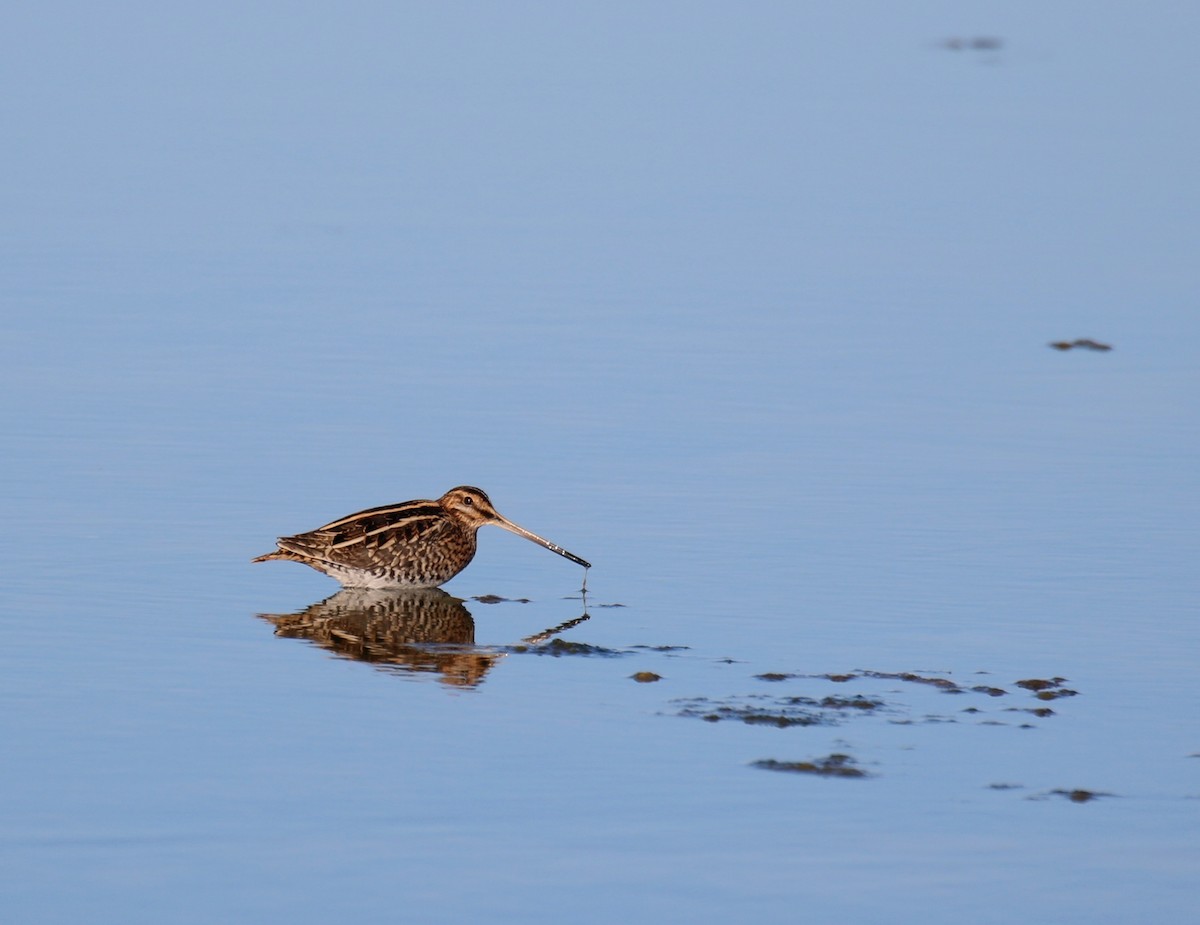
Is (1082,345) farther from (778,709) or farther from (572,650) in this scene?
(778,709)

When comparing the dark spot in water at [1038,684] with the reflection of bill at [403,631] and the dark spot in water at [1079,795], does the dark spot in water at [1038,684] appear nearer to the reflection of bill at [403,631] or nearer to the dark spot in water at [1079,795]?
the dark spot in water at [1079,795]

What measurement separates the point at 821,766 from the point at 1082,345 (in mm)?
9736

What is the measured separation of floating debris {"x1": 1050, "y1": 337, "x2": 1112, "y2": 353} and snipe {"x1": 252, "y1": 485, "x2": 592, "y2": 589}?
668cm

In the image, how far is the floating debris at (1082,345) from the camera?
1844 centimetres

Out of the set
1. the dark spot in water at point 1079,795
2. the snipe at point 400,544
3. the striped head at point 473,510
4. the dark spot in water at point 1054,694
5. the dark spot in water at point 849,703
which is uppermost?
the striped head at point 473,510

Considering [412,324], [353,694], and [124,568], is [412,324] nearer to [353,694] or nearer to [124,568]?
[124,568]

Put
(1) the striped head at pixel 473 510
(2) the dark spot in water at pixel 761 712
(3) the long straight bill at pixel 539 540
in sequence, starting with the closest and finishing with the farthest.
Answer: (2) the dark spot in water at pixel 761 712 → (3) the long straight bill at pixel 539 540 → (1) the striped head at pixel 473 510

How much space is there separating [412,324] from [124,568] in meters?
6.54

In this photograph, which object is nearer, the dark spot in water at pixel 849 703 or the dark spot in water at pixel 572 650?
the dark spot in water at pixel 849 703

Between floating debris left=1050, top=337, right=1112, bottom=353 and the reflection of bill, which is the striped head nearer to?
the reflection of bill

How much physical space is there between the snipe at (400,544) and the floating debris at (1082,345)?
6682 millimetres

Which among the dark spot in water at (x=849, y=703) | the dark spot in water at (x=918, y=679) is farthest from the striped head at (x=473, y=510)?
the dark spot in water at (x=849, y=703)

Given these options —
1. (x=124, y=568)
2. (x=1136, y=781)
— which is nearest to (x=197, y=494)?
(x=124, y=568)

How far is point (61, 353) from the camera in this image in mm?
17281
